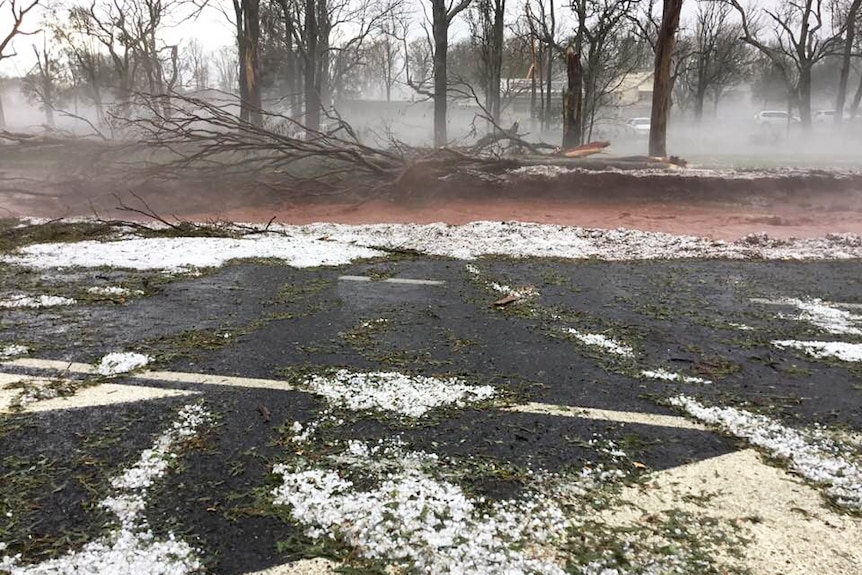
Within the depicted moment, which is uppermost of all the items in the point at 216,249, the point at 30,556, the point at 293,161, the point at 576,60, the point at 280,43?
the point at 280,43

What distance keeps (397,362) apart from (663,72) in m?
15.1

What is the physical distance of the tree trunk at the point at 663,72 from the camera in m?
15.6

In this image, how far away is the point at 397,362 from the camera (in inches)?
141

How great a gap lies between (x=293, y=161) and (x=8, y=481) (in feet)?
33.4

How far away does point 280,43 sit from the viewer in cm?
3397

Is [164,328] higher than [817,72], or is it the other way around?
[817,72]

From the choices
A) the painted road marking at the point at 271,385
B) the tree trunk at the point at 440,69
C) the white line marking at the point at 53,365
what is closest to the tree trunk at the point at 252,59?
the tree trunk at the point at 440,69

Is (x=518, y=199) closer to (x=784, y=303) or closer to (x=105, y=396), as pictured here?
(x=784, y=303)

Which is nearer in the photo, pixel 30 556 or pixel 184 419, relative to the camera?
pixel 30 556

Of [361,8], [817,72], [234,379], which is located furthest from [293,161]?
[817,72]

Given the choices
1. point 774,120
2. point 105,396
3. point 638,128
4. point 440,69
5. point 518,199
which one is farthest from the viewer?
point 774,120

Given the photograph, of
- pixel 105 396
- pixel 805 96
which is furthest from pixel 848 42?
pixel 105 396

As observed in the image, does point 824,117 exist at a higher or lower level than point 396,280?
higher

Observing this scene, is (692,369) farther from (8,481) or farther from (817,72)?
(817,72)
